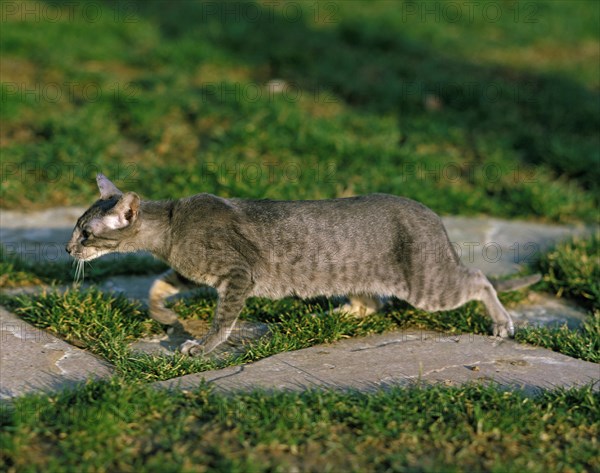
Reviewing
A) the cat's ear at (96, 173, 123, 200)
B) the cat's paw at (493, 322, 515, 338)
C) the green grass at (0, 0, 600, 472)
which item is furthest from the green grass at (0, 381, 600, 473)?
the cat's ear at (96, 173, 123, 200)

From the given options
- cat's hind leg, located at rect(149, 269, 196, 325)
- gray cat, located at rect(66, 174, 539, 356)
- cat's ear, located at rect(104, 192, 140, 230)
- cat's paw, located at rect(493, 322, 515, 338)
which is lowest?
cat's paw, located at rect(493, 322, 515, 338)

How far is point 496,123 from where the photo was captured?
876 cm

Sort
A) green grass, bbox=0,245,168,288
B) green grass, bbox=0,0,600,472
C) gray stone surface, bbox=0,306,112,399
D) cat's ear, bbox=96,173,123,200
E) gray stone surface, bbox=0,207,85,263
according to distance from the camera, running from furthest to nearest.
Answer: gray stone surface, bbox=0,207,85,263
green grass, bbox=0,245,168,288
cat's ear, bbox=96,173,123,200
gray stone surface, bbox=0,306,112,399
green grass, bbox=0,0,600,472

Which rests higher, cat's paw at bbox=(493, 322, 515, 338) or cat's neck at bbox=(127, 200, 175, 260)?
cat's neck at bbox=(127, 200, 175, 260)

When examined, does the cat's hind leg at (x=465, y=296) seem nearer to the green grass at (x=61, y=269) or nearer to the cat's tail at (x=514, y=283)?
the cat's tail at (x=514, y=283)

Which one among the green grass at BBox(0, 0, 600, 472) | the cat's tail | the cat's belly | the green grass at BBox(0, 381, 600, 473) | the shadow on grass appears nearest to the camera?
the green grass at BBox(0, 381, 600, 473)

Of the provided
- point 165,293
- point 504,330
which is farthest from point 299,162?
point 504,330

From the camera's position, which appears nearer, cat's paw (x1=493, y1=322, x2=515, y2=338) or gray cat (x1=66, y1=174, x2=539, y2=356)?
gray cat (x1=66, y1=174, x2=539, y2=356)

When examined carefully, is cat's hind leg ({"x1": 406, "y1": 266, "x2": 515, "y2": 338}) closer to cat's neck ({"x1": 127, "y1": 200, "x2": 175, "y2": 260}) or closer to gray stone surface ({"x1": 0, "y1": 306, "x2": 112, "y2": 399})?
cat's neck ({"x1": 127, "y1": 200, "x2": 175, "y2": 260})

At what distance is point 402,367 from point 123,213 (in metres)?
1.85

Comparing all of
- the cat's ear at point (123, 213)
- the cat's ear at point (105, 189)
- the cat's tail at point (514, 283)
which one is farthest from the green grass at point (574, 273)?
the cat's ear at point (105, 189)

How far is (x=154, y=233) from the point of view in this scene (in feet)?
16.5

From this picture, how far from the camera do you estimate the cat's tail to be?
17.9 feet

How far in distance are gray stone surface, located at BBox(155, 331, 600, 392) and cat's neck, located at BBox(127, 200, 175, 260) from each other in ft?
3.14
